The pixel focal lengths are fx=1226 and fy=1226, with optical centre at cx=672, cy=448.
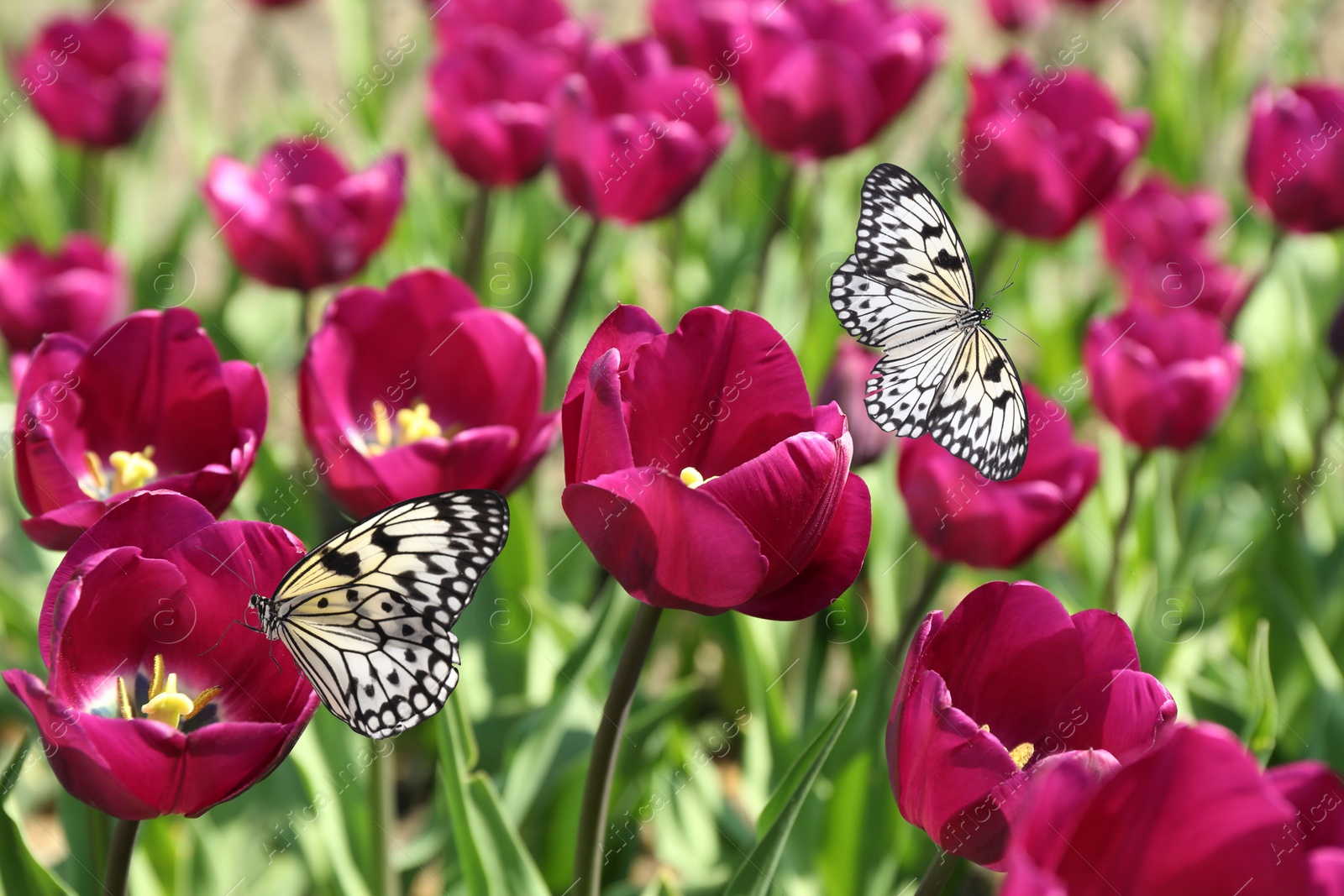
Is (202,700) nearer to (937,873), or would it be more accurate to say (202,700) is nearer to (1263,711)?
(937,873)

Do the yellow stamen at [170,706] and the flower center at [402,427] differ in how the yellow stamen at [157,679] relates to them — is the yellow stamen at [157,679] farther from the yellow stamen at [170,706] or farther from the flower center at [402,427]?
the flower center at [402,427]

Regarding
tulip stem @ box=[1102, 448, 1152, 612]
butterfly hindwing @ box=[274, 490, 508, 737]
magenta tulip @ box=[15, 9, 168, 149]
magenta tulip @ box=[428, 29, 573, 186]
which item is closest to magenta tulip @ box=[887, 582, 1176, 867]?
butterfly hindwing @ box=[274, 490, 508, 737]

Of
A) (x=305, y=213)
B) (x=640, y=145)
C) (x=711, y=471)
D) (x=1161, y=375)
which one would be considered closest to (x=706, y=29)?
(x=640, y=145)

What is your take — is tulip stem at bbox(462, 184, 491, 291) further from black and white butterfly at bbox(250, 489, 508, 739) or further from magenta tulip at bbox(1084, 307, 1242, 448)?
black and white butterfly at bbox(250, 489, 508, 739)

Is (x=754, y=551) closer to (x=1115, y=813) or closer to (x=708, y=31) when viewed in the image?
(x=1115, y=813)

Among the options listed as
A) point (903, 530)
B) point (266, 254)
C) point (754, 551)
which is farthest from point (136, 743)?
point (903, 530)

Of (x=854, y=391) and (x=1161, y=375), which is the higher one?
(x=854, y=391)
